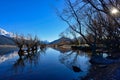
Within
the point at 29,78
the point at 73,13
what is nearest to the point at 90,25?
the point at 73,13

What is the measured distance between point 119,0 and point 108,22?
1856 cm

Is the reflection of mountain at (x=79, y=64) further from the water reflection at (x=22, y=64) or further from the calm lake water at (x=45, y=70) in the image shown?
the water reflection at (x=22, y=64)

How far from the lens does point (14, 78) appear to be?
1747 cm

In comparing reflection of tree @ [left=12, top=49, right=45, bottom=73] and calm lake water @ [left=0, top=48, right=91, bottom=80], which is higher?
reflection of tree @ [left=12, top=49, right=45, bottom=73]

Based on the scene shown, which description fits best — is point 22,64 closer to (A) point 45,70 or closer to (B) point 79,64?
(A) point 45,70

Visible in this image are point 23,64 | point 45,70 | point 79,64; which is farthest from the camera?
point 23,64

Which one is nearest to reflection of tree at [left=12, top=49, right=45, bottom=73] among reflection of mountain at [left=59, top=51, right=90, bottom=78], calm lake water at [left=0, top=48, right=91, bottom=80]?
calm lake water at [left=0, top=48, right=91, bottom=80]

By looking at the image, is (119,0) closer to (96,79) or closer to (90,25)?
(96,79)

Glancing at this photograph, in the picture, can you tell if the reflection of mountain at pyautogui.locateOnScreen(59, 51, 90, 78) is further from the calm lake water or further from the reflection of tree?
the reflection of tree

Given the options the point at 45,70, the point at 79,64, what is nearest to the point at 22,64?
the point at 45,70

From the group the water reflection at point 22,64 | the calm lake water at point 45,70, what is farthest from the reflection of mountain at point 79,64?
the water reflection at point 22,64

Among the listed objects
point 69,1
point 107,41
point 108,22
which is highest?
point 69,1

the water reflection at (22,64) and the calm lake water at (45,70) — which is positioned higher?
the water reflection at (22,64)

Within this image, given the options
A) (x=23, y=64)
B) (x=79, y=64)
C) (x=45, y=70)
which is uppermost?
(x=23, y=64)
